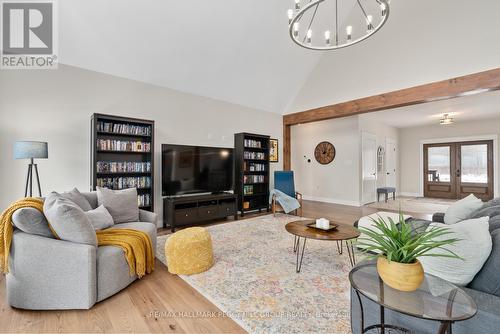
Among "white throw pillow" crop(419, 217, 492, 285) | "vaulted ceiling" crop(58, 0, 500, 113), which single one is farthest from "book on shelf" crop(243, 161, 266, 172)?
"white throw pillow" crop(419, 217, 492, 285)

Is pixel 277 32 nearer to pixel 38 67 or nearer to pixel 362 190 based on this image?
pixel 38 67

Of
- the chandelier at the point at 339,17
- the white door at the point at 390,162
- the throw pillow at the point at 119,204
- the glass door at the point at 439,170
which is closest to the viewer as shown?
the throw pillow at the point at 119,204

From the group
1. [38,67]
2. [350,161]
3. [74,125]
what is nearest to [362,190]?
[350,161]

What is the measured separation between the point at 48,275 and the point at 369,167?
7.39 m

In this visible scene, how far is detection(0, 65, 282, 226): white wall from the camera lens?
3014mm

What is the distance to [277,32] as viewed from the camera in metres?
4.44

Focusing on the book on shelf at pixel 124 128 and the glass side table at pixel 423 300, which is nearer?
the glass side table at pixel 423 300

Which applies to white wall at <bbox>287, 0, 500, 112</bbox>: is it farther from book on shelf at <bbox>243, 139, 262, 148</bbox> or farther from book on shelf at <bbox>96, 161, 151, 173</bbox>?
book on shelf at <bbox>96, 161, 151, 173</bbox>

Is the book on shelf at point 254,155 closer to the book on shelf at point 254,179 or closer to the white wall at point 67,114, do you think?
the book on shelf at point 254,179

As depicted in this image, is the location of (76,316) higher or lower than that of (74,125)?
lower

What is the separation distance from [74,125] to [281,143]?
464cm

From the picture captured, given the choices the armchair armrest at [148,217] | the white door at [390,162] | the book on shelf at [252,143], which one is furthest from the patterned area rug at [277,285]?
the white door at [390,162]

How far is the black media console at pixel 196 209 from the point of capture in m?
3.94

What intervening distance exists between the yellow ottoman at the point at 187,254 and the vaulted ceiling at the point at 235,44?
307 centimetres
